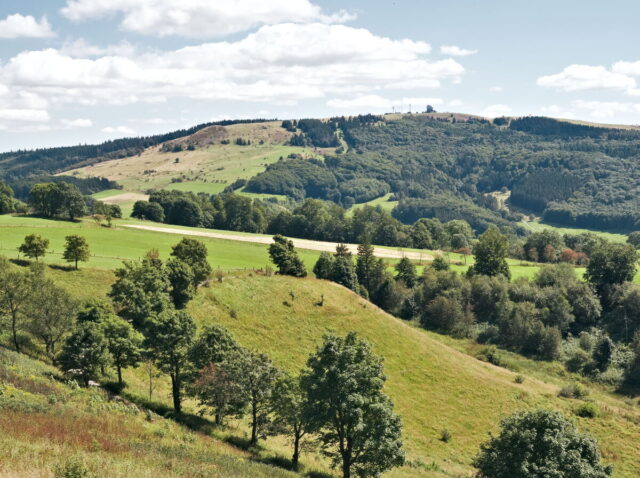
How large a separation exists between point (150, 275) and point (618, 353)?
317 ft

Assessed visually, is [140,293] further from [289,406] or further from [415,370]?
[415,370]

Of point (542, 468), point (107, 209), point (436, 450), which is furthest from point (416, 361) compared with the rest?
point (107, 209)

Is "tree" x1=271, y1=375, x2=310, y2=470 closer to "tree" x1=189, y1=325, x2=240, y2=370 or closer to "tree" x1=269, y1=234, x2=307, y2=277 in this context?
"tree" x1=189, y1=325, x2=240, y2=370

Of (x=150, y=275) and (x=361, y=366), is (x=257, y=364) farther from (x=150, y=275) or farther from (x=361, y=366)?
(x=150, y=275)

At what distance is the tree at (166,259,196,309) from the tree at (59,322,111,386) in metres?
26.0

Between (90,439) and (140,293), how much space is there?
3787 centimetres

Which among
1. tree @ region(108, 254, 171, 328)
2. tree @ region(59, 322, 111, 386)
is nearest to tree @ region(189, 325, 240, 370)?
tree @ region(59, 322, 111, 386)

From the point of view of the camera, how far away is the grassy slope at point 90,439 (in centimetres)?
2178

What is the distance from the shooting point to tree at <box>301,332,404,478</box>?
35.0 metres

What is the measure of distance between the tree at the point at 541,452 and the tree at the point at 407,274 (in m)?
93.7

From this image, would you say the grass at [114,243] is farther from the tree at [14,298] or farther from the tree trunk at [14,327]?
the tree trunk at [14,327]

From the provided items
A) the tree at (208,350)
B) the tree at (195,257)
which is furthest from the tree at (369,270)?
the tree at (208,350)

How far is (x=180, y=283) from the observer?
70688mm

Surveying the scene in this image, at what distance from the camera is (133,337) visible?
47938mm
